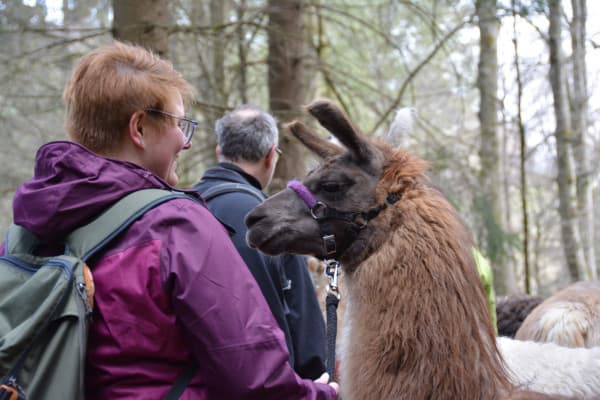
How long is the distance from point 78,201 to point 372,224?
4.05 feet

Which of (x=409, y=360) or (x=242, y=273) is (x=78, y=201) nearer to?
(x=242, y=273)

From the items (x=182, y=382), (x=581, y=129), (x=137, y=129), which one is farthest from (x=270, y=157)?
(x=581, y=129)

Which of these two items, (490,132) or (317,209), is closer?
(317,209)

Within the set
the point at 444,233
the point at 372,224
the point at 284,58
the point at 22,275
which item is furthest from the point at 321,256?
the point at 284,58

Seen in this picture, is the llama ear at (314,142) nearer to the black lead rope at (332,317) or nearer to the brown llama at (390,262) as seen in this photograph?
the brown llama at (390,262)

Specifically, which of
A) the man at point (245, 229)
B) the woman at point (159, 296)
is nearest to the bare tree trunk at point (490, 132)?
the man at point (245, 229)

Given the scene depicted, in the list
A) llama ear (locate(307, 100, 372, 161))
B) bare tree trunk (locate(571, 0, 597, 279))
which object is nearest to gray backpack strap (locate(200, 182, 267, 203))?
llama ear (locate(307, 100, 372, 161))

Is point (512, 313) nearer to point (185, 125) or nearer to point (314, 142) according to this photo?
point (314, 142)

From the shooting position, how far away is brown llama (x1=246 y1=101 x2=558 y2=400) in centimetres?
207

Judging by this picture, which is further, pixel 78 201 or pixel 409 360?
pixel 409 360

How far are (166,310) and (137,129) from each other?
57 cm

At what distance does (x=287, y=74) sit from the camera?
621cm

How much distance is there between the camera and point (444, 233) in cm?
221

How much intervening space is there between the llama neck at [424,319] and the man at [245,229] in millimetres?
445
